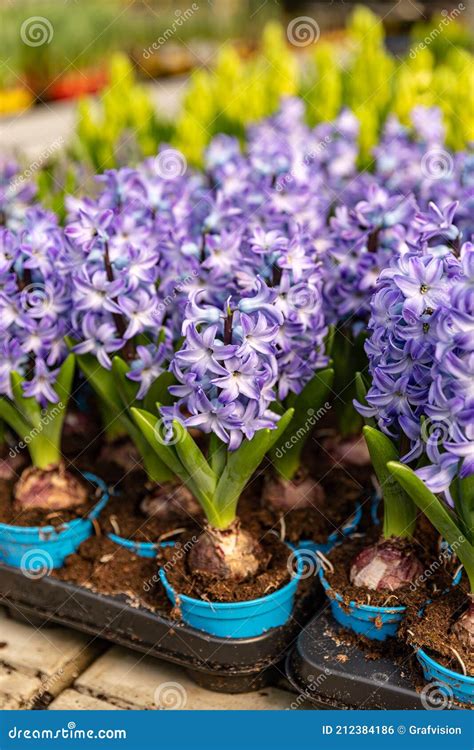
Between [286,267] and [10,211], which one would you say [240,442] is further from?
[10,211]

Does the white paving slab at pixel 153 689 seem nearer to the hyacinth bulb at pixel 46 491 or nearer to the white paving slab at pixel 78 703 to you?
the white paving slab at pixel 78 703

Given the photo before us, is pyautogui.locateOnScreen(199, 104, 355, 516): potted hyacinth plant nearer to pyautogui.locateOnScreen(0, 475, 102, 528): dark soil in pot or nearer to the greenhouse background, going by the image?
the greenhouse background

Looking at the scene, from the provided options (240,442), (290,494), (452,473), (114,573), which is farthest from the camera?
(290,494)

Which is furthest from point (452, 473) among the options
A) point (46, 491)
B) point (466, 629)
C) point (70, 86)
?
point (70, 86)

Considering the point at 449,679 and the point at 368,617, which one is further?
the point at 368,617

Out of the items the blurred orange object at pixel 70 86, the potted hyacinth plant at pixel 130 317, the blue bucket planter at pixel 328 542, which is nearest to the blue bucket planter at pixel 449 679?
the blue bucket planter at pixel 328 542

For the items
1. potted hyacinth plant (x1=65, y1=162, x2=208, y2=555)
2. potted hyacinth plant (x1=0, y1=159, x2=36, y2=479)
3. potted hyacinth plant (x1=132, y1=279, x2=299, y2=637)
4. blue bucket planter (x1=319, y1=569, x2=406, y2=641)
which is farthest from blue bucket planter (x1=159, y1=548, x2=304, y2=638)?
potted hyacinth plant (x1=0, y1=159, x2=36, y2=479)
